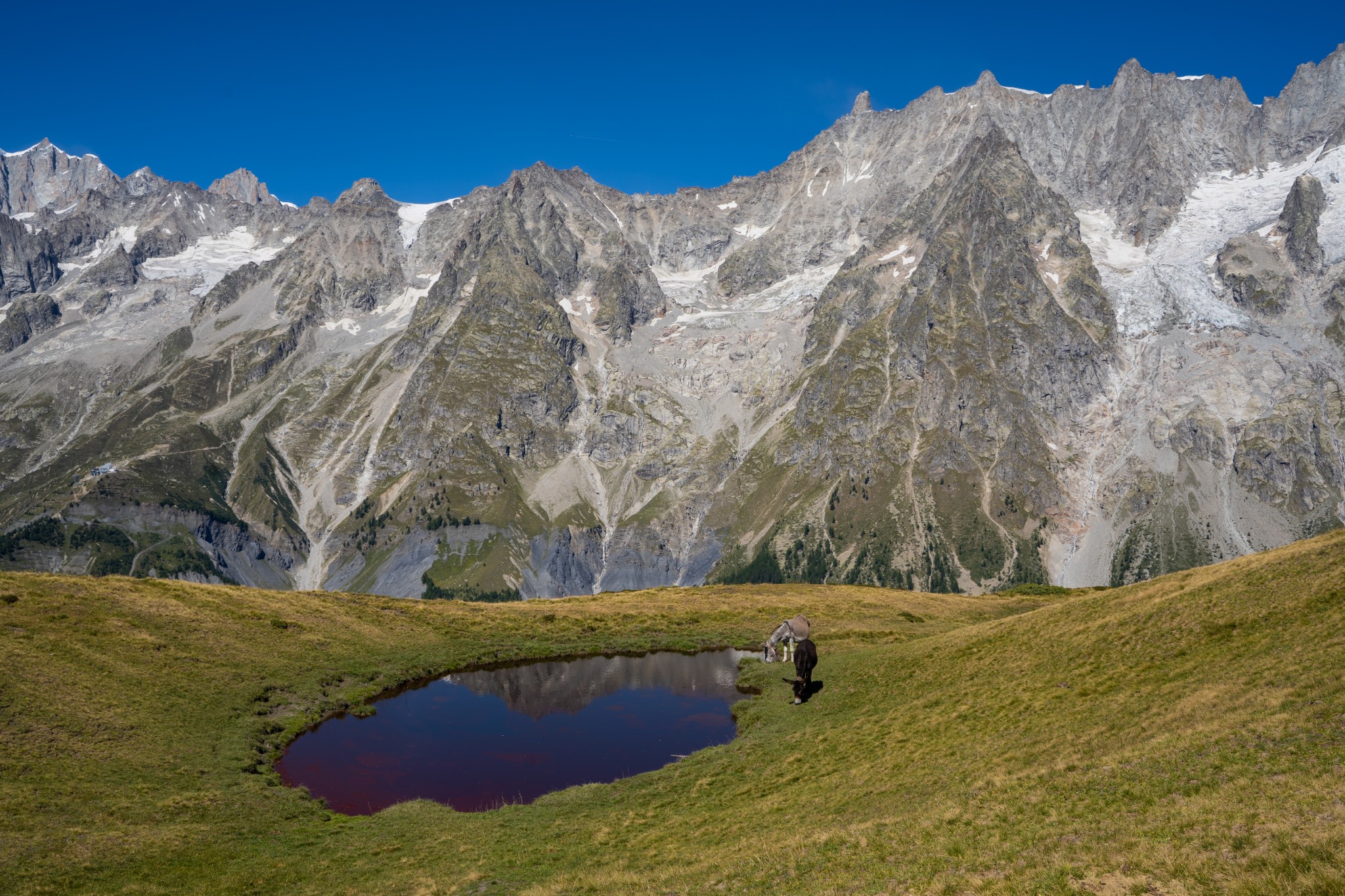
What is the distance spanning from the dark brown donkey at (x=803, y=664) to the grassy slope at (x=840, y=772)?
1.20 metres

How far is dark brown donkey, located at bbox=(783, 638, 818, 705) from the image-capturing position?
175 ft

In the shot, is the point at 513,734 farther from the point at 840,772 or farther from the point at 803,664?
the point at 840,772

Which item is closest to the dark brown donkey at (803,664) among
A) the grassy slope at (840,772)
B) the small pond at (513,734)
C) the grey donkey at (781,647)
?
the grassy slope at (840,772)

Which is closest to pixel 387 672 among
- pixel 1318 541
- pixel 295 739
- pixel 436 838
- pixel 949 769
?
pixel 295 739

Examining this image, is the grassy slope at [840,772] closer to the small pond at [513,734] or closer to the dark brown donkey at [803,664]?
the dark brown donkey at [803,664]

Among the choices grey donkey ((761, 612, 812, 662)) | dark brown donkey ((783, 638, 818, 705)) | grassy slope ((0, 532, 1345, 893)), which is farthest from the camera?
grey donkey ((761, 612, 812, 662))

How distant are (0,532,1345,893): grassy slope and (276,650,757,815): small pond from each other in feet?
10.9

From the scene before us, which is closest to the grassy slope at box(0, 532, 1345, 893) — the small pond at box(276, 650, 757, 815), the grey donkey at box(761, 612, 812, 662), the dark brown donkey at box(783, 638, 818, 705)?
the dark brown donkey at box(783, 638, 818, 705)

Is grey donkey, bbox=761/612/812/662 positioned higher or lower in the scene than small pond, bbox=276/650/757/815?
higher

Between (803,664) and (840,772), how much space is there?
1620 cm

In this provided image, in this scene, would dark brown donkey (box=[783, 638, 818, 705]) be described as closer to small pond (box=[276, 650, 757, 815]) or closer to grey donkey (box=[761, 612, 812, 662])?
small pond (box=[276, 650, 757, 815])

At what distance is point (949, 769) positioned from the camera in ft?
107

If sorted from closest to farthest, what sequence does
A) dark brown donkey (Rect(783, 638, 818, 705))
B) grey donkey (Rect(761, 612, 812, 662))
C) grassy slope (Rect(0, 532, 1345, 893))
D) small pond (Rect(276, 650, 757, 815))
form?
1. grassy slope (Rect(0, 532, 1345, 893))
2. small pond (Rect(276, 650, 757, 815))
3. dark brown donkey (Rect(783, 638, 818, 705))
4. grey donkey (Rect(761, 612, 812, 662))

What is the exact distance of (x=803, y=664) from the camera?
53.6 metres
